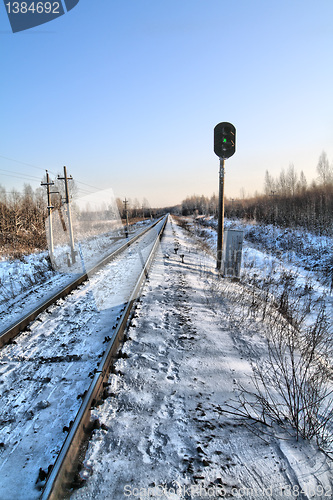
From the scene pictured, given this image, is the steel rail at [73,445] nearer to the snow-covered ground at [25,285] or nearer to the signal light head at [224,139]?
the snow-covered ground at [25,285]

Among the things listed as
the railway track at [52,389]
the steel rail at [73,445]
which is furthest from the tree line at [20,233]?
the steel rail at [73,445]

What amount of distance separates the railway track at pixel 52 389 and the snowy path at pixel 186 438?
0.21 meters

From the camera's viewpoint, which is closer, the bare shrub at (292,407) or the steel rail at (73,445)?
the steel rail at (73,445)

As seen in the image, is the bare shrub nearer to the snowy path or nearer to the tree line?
the snowy path

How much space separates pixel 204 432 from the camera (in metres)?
2.33

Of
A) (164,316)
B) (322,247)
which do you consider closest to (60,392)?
(164,316)

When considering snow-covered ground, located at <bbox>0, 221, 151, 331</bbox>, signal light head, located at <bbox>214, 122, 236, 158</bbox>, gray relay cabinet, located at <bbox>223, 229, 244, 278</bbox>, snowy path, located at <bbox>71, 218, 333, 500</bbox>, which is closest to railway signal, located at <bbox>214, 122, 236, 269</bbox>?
signal light head, located at <bbox>214, 122, 236, 158</bbox>

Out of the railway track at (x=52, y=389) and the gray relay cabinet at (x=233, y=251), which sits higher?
the gray relay cabinet at (x=233, y=251)

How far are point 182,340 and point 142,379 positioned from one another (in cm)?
111

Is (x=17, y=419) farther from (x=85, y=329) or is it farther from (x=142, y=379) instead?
(x=85, y=329)

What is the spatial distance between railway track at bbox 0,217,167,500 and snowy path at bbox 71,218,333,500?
21cm

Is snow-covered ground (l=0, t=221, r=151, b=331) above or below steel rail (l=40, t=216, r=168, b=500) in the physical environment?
below

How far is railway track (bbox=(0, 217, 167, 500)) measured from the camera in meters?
2.01

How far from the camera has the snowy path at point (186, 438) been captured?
1.85 meters
